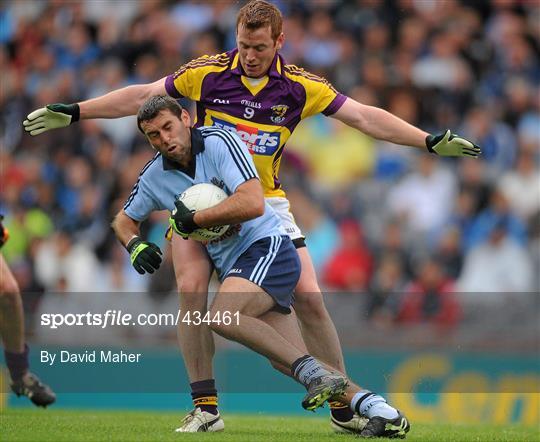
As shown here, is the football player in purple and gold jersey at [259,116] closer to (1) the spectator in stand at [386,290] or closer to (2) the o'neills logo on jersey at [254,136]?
(2) the o'neills logo on jersey at [254,136]

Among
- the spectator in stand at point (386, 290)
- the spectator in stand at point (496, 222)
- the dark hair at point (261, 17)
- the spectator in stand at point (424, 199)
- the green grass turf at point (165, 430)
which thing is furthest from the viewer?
the spectator in stand at point (424, 199)

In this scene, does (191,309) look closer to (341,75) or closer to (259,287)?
(259,287)

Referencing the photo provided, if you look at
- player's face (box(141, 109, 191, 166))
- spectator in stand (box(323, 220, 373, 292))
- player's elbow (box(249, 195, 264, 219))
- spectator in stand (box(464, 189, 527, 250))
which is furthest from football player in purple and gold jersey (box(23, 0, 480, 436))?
spectator in stand (box(464, 189, 527, 250))

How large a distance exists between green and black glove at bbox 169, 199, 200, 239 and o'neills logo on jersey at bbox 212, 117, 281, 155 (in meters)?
0.97

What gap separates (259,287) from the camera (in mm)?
7332

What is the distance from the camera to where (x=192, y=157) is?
24.8ft

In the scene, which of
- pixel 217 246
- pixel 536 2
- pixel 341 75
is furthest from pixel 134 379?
pixel 536 2

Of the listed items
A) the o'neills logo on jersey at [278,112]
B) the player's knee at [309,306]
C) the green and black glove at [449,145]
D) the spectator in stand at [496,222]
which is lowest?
the spectator in stand at [496,222]

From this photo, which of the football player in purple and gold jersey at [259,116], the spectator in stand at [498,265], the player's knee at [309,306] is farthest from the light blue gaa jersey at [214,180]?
the spectator in stand at [498,265]

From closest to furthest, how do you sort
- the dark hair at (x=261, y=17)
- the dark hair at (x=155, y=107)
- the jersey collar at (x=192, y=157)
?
the dark hair at (x=155, y=107) < the jersey collar at (x=192, y=157) < the dark hair at (x=261, y=17)

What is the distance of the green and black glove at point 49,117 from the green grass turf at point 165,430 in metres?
2.00

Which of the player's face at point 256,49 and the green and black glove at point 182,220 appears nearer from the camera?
the green and black glove at point 182,220

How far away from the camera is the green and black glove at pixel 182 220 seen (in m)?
7.20

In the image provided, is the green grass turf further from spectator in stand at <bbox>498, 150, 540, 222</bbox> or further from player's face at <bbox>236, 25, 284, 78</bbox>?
spectator in stand at <bbox>498, 150, 540, 222</bbox>
